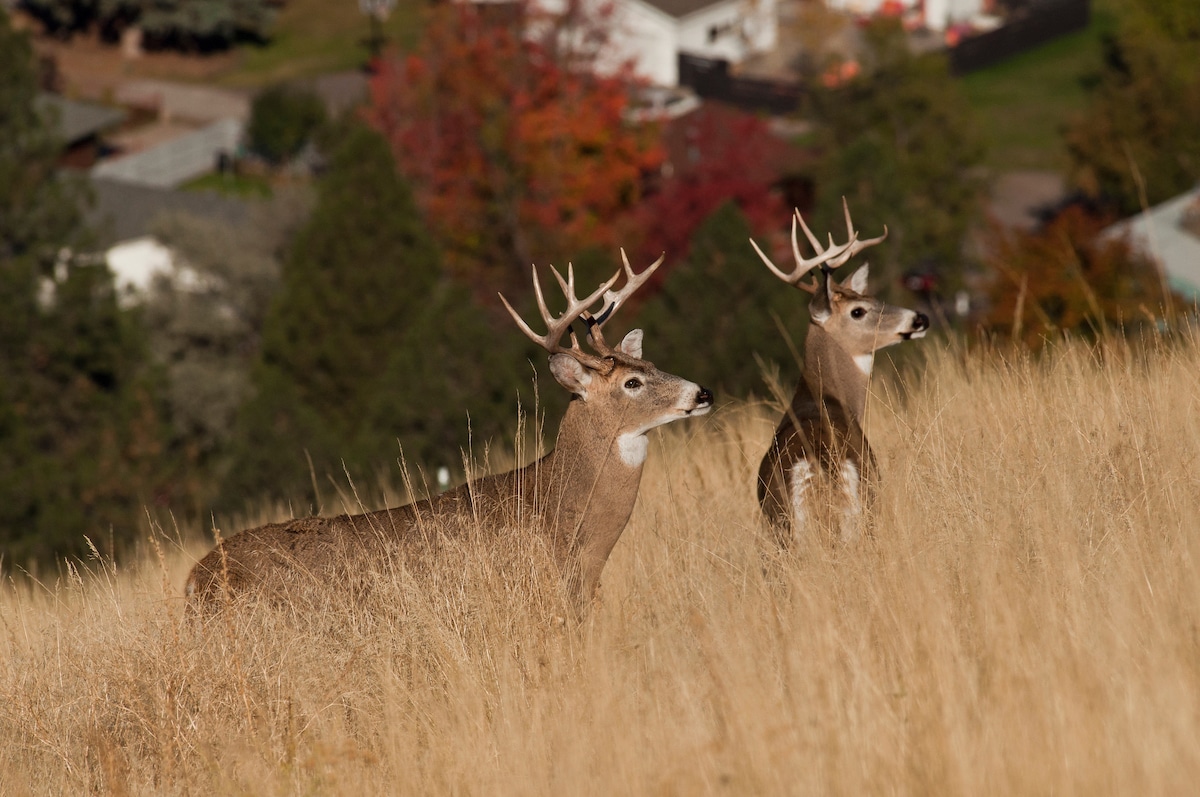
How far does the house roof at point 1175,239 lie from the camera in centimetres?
2708

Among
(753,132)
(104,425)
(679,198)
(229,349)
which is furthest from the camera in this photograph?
(753,132)

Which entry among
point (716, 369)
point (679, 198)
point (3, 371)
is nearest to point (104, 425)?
point (3, 371)

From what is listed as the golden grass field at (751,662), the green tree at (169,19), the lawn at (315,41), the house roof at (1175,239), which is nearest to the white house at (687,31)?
the lawn at (315,41)

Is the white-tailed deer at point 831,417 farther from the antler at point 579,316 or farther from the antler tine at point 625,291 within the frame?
the antler at point 579,316

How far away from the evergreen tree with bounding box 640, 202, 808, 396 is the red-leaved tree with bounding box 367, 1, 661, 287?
11.0 meters

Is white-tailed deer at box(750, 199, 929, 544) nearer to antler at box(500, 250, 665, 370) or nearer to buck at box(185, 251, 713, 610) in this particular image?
buck at box(185, 251, 713, 610)

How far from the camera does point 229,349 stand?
3303 centimetres

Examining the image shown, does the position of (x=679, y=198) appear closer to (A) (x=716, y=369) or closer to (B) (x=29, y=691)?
(A) (x=716, y=369)

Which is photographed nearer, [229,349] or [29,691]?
[29,691]

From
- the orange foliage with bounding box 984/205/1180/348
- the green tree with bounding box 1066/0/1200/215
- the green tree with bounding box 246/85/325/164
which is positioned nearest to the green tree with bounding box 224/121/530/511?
the orange foliage with bounding box 984/205/1180/348

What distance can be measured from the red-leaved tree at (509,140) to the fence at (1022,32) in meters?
18.7

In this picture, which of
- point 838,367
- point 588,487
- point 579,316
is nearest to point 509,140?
point 838,367

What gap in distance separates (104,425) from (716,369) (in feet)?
37.2

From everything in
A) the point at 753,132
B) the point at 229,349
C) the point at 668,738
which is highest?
the point at 668,738
